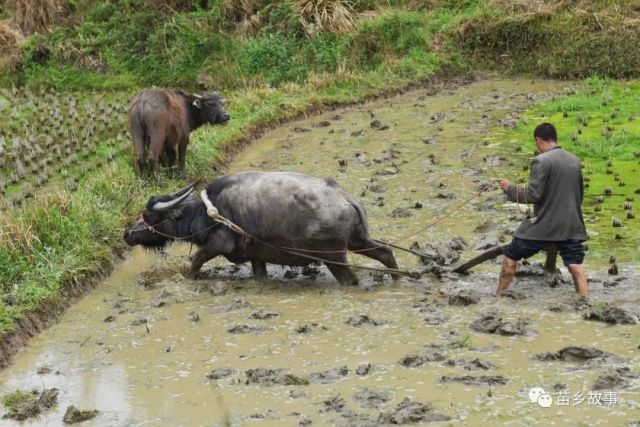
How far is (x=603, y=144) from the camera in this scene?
35.2 ft

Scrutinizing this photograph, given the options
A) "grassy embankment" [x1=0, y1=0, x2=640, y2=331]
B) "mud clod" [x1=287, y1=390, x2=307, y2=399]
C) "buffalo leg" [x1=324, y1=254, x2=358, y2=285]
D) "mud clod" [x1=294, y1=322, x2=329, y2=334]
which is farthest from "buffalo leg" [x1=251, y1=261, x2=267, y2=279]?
"grassy embankment" [x1=0, y1=0, x2=640, y2=331]

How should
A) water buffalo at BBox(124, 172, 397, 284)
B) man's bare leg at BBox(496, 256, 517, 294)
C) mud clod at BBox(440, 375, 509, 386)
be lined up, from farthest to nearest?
water buffalo at BBox(124, 172, 397, 284)
man's bare leg at BBox(496, 256, 517, 294)
mud clod at BBox(440, 375, 509, 386)

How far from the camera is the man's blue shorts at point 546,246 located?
6.35m

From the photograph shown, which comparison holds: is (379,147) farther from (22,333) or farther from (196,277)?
(22,333)

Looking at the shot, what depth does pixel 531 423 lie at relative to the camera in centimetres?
457

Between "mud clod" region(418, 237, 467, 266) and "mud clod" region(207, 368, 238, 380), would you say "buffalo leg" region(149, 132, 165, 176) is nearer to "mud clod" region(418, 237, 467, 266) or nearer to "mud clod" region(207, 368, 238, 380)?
"mud clod" region(418, 237, 467, 266)

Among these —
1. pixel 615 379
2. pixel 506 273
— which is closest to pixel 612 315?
pixel 506 273

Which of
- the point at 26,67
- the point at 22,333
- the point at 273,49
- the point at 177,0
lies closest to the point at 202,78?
the point at 273,49

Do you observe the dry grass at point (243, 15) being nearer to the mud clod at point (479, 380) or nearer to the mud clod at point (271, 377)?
the mud clod at point (271, 377)

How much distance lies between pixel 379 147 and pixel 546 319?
6.26 m

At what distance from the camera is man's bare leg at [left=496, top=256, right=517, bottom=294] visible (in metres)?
6.53

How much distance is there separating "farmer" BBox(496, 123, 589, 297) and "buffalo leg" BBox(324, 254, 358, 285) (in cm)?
145

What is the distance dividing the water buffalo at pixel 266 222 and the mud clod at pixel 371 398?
215cm

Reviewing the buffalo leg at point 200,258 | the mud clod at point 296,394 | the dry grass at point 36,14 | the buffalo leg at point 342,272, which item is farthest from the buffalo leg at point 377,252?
the dry grass at point 36,14
